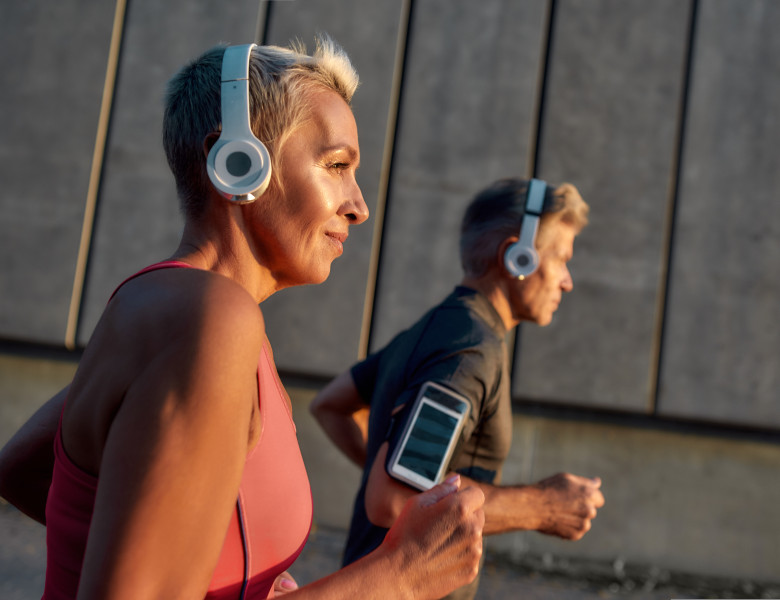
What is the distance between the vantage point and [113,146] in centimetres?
391

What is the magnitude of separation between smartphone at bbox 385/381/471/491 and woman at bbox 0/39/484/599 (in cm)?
38

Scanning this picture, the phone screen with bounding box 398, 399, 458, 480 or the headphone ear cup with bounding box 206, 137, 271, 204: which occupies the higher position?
the headphone ear cup with bounding box 206, 137, 271, 204

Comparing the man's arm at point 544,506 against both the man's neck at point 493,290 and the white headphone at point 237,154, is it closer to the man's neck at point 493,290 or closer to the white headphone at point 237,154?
the man's neck at point 493,290

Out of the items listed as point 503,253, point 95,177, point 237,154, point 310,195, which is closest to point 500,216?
point 503,253

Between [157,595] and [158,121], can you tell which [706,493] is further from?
[158,121]

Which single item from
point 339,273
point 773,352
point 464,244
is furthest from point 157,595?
point 773,352

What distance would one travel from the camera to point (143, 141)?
3.93 meters

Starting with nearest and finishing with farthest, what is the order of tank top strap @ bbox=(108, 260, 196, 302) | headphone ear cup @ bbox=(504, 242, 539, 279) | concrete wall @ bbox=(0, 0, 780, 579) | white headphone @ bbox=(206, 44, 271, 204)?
tank top strap @ bbox=(108, 260, 196, 302) < white headphone @ bbox=(206, 44, 271, 204) < headphone ear cup @ bbox=(504, 242, 539, 279) < concrete wall @ bbox=(0, 0, 780, 579)

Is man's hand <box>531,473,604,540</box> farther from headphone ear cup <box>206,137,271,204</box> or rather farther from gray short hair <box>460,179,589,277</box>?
headphone ear cup <box>206,137,271,204</box>

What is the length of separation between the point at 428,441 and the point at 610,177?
3.14 metres

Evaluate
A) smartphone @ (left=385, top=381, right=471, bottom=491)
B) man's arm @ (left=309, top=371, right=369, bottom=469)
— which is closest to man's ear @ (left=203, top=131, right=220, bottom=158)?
smartphone @ (left=385, top=381, right=471, bottom=491)

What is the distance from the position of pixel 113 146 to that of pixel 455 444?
350 cm

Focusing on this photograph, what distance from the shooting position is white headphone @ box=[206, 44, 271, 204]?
803 millimetres

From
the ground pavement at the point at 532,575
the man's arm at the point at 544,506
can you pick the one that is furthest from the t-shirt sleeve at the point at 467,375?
the ground pavement at the point at 532,575
